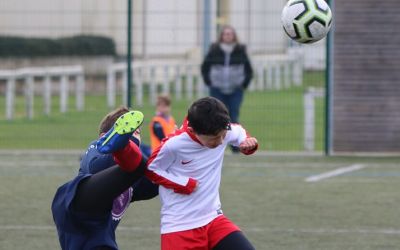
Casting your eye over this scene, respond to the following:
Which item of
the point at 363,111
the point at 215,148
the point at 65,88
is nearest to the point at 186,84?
the point at 65,88

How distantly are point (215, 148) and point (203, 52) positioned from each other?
Answer: 10679 mm

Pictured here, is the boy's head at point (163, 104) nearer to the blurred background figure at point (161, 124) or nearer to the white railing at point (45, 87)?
the blurred background figure at point (161, 124)

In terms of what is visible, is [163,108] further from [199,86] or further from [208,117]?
[208,117]

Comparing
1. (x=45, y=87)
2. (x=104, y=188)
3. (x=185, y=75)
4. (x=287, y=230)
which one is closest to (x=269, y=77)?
(x=185, y=75)

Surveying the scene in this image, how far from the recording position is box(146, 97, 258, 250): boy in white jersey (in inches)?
241

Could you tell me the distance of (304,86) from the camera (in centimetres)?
1669

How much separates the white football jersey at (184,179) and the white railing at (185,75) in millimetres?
10330

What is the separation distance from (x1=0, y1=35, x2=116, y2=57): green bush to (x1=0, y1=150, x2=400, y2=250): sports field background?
1.94 meters

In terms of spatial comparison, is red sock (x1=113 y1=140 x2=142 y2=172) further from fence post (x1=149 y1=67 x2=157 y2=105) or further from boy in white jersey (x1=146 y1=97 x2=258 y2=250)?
fence post (x1=149 y1=67 x2=157 y2=105)

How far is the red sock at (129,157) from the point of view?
574 cm

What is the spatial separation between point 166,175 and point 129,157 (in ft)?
1.38

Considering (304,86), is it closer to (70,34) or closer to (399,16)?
(399,16)

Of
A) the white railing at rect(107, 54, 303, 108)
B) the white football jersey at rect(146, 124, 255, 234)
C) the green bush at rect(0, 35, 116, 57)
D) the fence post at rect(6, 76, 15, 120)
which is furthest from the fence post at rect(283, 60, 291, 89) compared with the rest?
the white football jersey at rect(146, 124, 255, 234)

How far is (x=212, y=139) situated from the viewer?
6.16 metres
